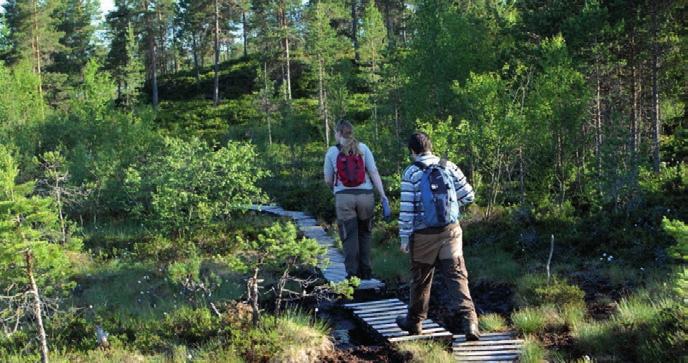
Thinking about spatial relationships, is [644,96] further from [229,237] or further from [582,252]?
[229,237]

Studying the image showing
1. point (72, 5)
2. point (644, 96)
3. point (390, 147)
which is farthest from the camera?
point (72, 5)

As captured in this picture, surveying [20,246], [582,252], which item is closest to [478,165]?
[582,252]

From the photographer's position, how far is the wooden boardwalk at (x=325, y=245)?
7906 millimetres

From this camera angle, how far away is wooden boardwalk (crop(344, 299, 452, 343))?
5.88 m

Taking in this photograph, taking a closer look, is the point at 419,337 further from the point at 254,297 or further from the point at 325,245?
the point at 325,245

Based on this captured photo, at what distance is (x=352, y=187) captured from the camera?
7633 mm

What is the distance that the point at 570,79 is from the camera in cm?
1215

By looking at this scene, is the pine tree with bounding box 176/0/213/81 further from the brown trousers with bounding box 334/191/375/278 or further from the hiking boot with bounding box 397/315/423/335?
the hiking boot with bounding box 397/315/423/335

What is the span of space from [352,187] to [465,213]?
17.1 feet

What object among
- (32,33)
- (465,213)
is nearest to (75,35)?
(32,33)

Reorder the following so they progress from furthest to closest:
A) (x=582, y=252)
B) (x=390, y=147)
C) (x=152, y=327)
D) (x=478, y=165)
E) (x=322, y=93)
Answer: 1. (x=322, y=93)
2. (x=390, y=147)
3. (x=478, y=165)
4. (x=582, y=252)
5. (x=152, y=327)

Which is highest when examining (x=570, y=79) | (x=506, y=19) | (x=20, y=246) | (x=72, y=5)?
(x=72, y=5)

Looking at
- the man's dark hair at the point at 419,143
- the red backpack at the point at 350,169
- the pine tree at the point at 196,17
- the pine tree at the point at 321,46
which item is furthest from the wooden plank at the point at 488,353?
the pine tree at the point at 196,17

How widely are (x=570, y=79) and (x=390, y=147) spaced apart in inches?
244
